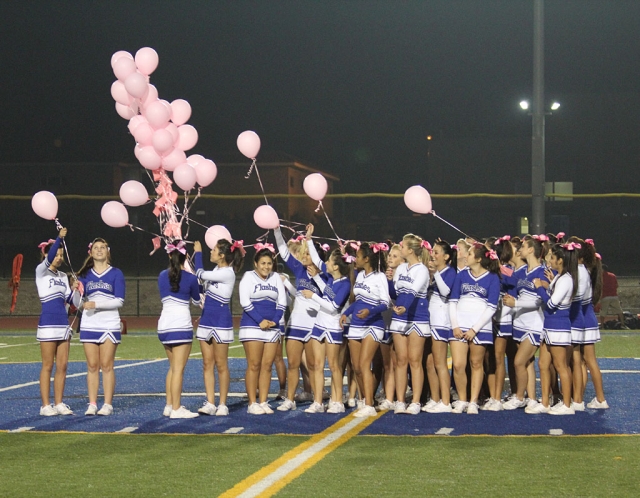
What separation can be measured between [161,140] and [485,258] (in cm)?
425

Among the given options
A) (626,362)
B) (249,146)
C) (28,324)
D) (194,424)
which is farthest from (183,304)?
(28,324)

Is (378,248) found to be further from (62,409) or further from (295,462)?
(62,409)

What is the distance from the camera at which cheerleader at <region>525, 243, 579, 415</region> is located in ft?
28.0

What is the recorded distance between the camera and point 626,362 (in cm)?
1355

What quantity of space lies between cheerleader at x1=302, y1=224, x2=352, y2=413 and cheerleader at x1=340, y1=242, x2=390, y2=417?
11 cm

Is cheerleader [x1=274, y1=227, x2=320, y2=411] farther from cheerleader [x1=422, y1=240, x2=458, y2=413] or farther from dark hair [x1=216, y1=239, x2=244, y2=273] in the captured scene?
cheerleader [x1=422, y1=240, x2=458, y2=413]

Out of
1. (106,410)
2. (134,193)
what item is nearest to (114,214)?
(134,193)

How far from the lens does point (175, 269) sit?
841 cm

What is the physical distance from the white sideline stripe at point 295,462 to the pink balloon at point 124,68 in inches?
214

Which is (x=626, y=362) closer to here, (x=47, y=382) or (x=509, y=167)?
(x=47, y=382)

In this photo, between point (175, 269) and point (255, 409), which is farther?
point (255, 409)

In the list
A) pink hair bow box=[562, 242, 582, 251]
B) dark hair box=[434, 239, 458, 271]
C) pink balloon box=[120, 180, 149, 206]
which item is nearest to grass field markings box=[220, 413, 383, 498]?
dark hair box=[434, 239, 458, 271]

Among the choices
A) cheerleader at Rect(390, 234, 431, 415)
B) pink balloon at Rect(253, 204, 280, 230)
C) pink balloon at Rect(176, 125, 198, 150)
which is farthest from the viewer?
pink balloon at Rect(176, 125, 198, 150)

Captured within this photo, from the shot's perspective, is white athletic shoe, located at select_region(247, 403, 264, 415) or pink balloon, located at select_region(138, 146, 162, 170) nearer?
white athletic shoe, located at select_region(247, 403, 264, 415)
